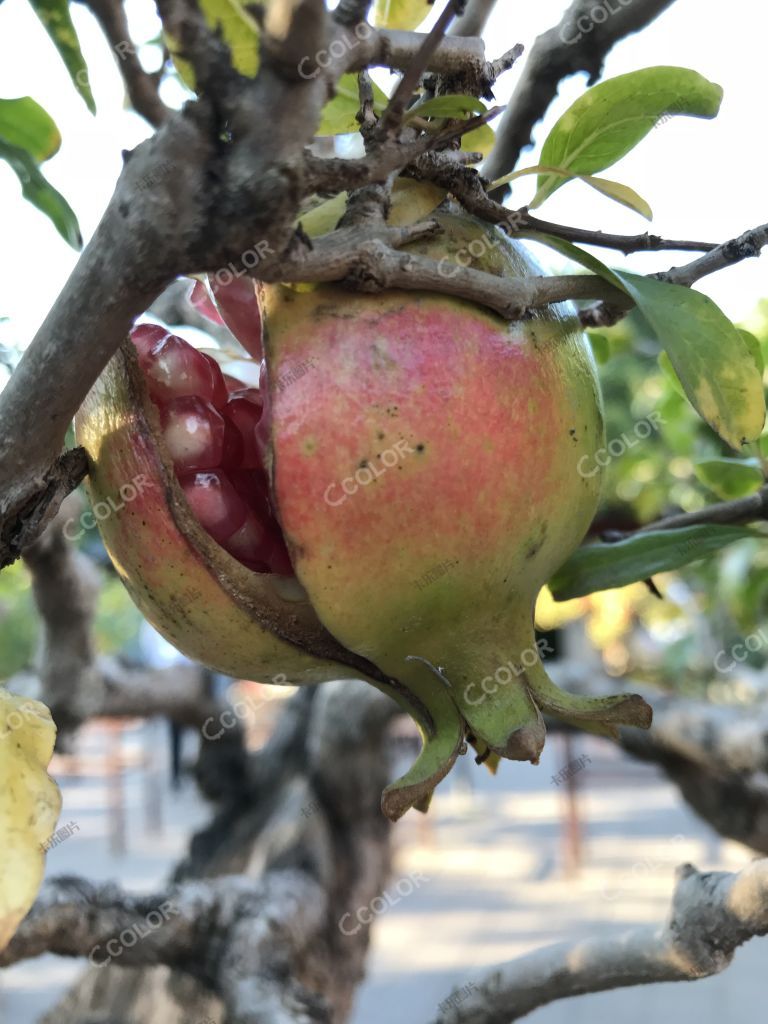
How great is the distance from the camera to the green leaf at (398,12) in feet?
2.44

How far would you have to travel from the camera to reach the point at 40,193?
836 millimetres

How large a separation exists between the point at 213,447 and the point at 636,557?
395 mm

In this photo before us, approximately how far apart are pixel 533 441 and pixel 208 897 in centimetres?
75

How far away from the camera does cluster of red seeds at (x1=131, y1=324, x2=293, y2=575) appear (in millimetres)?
583

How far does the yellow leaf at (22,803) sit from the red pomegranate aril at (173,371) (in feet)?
0.61

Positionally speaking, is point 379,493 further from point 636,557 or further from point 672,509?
point 672,509

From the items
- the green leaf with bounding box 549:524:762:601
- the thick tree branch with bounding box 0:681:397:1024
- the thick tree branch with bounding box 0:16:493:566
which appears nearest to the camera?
the thick tree branch with bounding box 0:16:493:566

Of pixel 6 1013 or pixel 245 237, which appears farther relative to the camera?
pixel 6 1013

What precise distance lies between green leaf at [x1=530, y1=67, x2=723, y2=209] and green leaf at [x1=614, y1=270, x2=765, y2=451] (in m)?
0.11

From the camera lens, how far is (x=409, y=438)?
19.8 inches

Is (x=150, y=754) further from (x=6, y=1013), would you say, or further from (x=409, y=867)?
(x=6, y=1013)

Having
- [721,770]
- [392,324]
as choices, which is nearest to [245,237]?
[392,324]

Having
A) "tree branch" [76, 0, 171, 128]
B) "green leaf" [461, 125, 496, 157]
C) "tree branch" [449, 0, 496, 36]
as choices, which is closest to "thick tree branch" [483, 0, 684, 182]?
"tree branch" [449, 0, 496, 36]

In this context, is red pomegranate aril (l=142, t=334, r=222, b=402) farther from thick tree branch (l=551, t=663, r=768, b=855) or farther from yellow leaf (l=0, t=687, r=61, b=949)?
thick tree branch (l=551, t=663, r=768, b=855)
